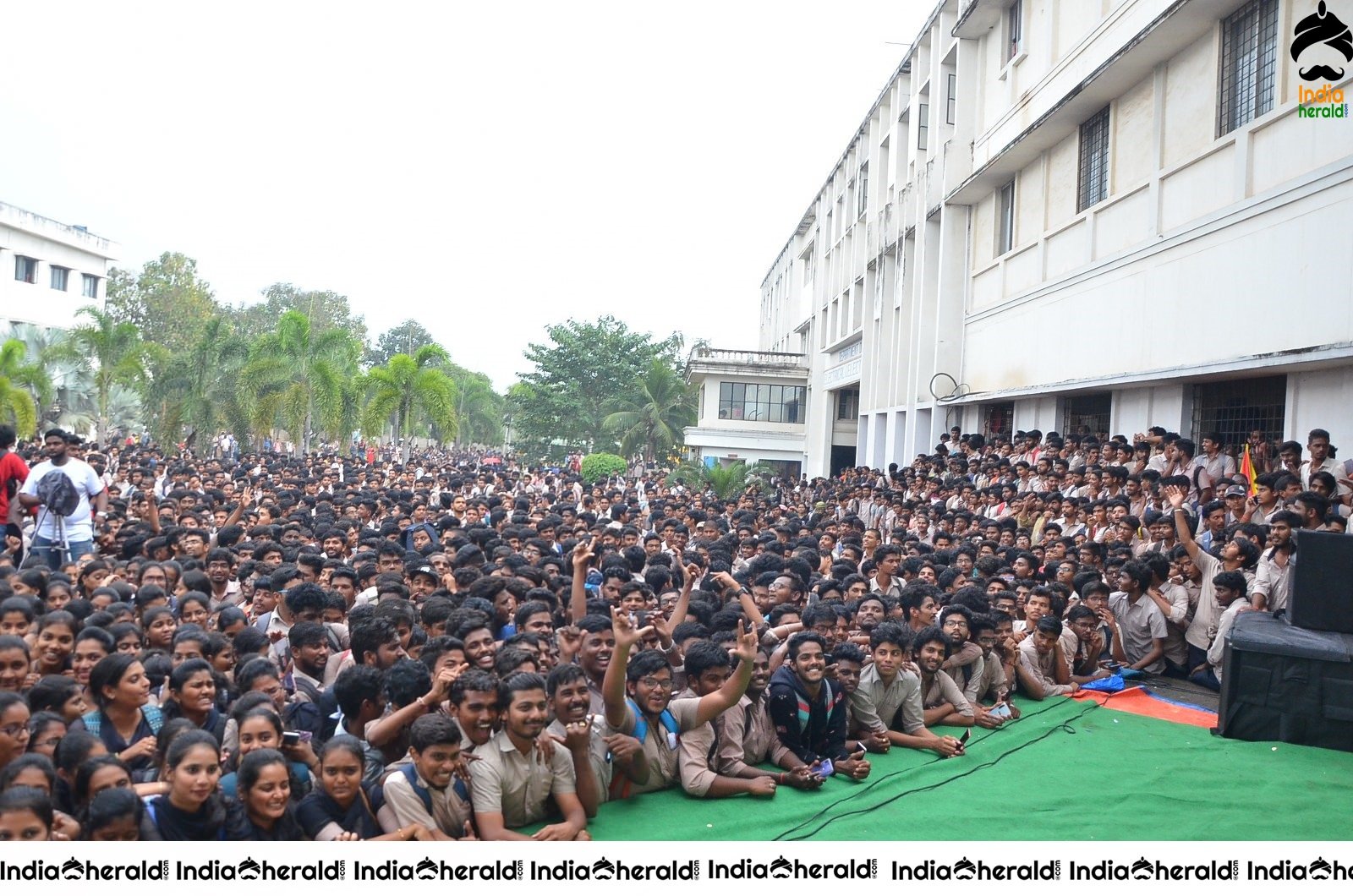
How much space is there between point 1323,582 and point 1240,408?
549 cm

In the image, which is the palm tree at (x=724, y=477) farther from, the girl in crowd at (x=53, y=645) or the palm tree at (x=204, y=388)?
the girl in crowd at (x=53, y=645)

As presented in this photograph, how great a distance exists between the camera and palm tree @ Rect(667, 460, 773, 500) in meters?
23.6

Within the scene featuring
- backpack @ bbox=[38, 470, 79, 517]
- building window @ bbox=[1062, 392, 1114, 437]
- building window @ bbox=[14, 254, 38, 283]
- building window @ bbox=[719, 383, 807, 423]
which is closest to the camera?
backpack @ bbox=[38, 470, 79, 517]

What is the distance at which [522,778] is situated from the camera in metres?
4.80

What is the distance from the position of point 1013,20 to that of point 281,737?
58.6ft

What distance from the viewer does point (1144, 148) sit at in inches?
522

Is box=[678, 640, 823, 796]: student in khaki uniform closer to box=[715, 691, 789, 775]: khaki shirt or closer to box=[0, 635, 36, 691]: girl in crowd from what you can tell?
box=[715, 691, 789, 775]: khaki shirt

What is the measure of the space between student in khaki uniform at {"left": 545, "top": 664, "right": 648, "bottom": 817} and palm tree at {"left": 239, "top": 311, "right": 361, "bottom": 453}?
22.3 m

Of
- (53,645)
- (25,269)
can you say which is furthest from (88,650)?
(25,269)

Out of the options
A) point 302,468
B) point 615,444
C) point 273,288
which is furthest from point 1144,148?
point 273,288

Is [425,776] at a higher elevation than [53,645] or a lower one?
lower

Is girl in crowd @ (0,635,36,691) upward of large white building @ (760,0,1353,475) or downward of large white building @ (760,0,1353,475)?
downward

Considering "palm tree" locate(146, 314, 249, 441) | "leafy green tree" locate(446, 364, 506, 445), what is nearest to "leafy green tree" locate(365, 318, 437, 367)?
"leafy green tree" locate(446, 364, 506, 445)

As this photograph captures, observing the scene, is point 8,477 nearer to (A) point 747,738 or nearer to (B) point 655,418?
(A) point 747,738
